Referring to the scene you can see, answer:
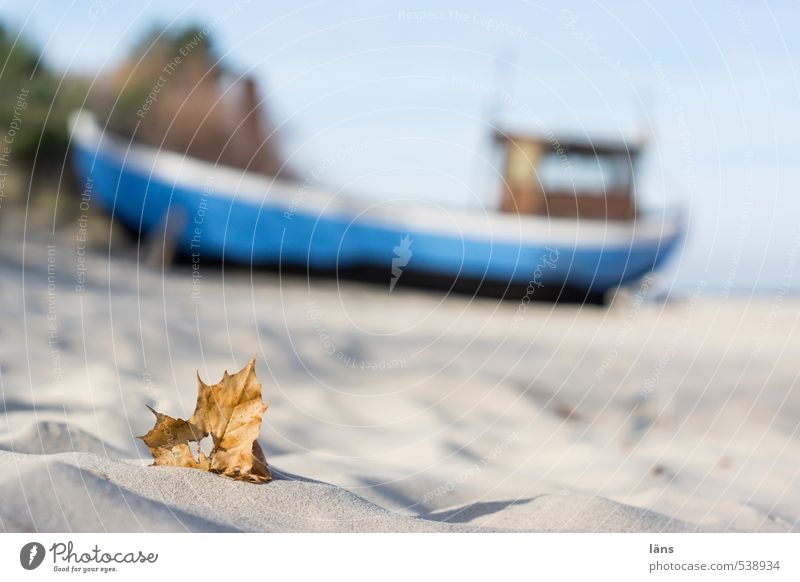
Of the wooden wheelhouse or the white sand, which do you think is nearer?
the white sand

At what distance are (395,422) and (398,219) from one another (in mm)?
9889

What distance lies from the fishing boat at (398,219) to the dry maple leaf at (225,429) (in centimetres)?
1102

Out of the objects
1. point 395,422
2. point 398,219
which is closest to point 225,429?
point 395,422

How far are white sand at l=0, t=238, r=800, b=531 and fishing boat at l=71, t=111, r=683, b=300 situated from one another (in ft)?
14.0

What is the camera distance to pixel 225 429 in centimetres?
252

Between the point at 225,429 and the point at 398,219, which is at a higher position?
the point at 398,219

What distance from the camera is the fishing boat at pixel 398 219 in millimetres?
13812

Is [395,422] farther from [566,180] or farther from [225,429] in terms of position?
[566,180]

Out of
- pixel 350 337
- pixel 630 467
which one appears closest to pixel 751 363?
pixel 350 337

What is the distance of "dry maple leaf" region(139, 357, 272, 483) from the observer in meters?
2.49

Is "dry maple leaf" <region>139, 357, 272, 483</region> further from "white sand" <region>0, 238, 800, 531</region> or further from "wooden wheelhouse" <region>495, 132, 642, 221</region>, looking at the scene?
"wooden wheelhouse" <region>495, 132, 642, 221</region>

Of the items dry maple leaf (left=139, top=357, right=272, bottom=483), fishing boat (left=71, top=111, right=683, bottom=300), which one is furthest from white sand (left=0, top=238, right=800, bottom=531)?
fishing boat (left=71, top=111, right=683, bottom=300)

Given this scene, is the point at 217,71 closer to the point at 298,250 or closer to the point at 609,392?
the point at 298,250
